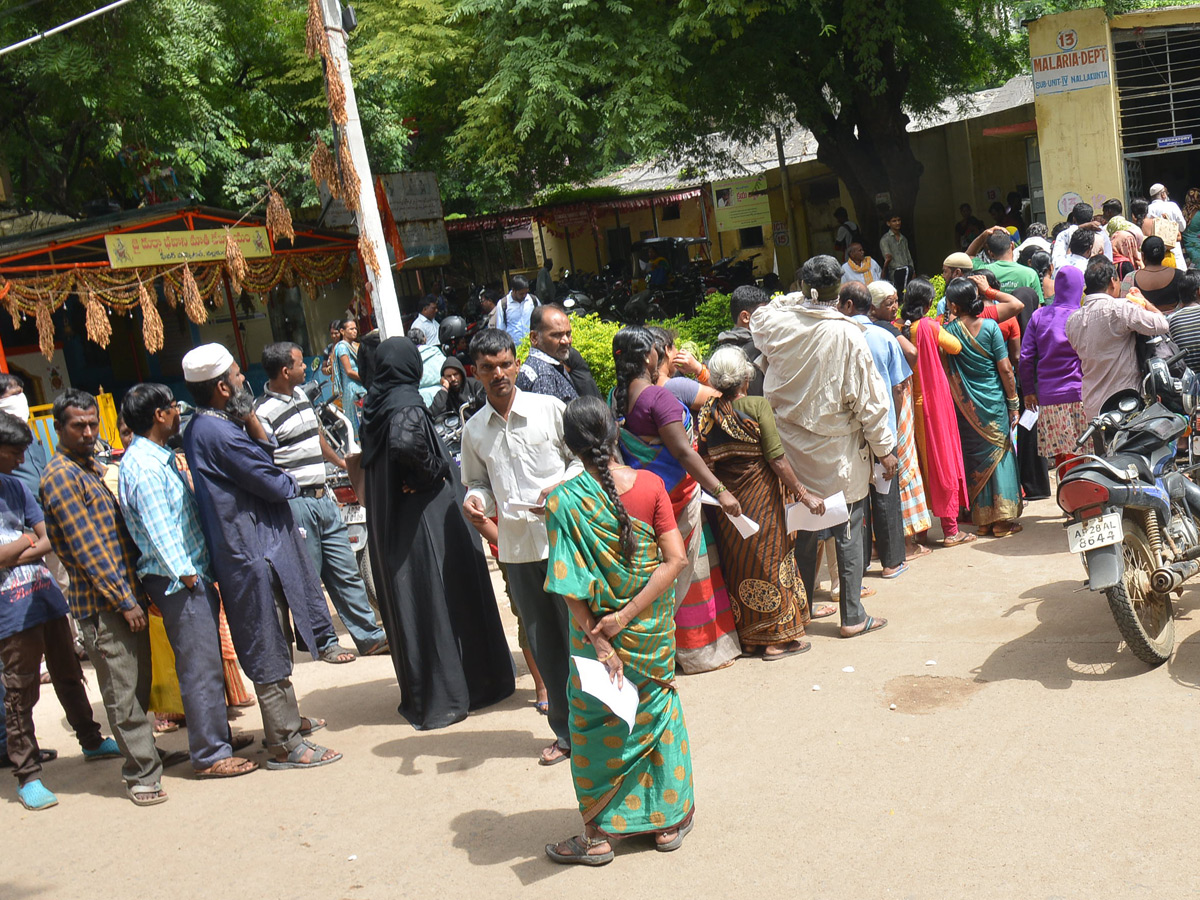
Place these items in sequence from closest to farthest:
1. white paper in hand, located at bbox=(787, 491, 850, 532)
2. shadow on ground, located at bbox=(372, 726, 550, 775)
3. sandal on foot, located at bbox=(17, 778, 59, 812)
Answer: shadow on ground, located at bbox=(372, 726, 550, 775) → sandal on foot, located at bbox=(17, 778, 59, 812) → white paper in hand, located at bbox=(787, 491, 850, 532)

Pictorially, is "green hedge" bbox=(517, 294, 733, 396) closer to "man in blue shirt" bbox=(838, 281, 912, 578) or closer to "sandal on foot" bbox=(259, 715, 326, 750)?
"man in blue shirt" bbox=(838, 281, 912, 578)

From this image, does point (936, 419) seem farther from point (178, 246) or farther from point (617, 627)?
point (178, 246)

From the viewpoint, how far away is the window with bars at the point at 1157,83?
42.8 ft

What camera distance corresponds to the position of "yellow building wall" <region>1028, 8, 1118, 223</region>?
1288cm

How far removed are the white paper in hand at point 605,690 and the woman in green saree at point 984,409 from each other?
4262 mm

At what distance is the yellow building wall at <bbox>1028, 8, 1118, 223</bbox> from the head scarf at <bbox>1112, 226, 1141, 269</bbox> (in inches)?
171

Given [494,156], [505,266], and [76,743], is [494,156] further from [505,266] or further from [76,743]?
[505,266]

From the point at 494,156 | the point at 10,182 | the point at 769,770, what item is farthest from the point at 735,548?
the point at 10,182

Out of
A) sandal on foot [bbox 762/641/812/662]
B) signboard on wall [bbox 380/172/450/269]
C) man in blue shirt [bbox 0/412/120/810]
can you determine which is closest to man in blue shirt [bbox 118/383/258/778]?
man in blue shirt [bbox 0/412/120/810]

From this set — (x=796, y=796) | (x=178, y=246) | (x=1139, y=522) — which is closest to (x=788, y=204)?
(x=178, y=246)

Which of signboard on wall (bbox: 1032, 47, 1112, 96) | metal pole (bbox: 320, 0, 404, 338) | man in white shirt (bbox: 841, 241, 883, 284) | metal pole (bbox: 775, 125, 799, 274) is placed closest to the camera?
metal pole (bbox: 320, 0, 404, 338)

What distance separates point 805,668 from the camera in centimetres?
519

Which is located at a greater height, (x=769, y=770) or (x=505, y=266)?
(x=505, y=266)

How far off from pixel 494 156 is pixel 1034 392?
912cm
